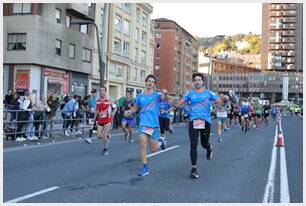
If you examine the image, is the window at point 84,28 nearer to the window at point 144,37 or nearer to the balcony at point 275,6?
the window at point 144,37

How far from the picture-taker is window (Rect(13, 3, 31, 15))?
3491 cm

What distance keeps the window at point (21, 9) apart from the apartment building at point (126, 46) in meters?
10.9

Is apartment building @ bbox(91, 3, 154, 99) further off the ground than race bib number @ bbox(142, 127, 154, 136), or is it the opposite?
apartment building @ bbox(91, 3, 154, 99)

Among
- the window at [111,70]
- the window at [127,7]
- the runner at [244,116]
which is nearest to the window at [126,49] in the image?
the window at [111,70]

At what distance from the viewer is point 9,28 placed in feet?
115

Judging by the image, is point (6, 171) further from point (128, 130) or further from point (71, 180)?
point (128, 130)

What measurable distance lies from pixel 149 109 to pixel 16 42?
28.7 metres

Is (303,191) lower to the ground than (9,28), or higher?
lower

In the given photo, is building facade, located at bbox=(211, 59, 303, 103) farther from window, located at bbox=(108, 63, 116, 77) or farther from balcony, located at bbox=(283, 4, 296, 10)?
window, located at bbox=(108, 63, 116, 77)

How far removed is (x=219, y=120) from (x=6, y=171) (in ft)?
36.3

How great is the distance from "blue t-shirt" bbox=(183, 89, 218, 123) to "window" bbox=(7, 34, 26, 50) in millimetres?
28295

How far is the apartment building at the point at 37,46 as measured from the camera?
34.3 meters

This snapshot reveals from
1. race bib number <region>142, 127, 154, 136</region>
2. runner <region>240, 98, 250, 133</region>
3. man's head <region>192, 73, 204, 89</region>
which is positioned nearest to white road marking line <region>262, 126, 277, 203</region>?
man's head <region>192, 73, 204, 89</region>

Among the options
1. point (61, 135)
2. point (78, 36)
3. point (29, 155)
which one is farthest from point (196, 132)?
point (78, 36)
